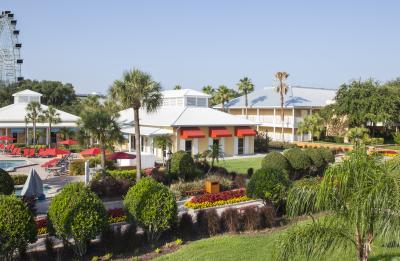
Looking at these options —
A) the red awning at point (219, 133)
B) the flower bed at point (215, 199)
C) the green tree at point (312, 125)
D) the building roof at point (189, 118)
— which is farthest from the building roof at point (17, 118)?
the flower bed at point (215, 199)

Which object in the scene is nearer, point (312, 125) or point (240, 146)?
point (240, 146)

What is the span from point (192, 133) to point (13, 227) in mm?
24007

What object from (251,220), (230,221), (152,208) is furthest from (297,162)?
(152,208)

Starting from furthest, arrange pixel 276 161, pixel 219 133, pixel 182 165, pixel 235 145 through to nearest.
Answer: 1. pixel 235 145
2. pixel 219 133
3. pixel 276 161
4. pixel 182 165

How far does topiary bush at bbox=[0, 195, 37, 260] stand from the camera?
9.98 meters

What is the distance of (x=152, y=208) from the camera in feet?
39.0

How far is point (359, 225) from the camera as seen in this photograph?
225 inches

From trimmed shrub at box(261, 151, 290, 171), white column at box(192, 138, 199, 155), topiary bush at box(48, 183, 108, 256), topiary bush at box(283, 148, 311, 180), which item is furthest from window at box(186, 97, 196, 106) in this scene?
topiary bush at box(48, 183, 108, 256)

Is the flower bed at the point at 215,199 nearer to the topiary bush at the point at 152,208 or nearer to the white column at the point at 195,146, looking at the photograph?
the topiary bush at the point at 152,208

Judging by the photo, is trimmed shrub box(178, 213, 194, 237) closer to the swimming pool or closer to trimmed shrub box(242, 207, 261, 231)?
trimmed shrub box(242, 207, 261, 231)

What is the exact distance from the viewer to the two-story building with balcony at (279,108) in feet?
161

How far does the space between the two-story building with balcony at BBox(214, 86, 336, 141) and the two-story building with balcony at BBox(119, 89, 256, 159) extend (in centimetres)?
906

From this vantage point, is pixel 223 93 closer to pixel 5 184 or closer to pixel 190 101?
pixel 190 101

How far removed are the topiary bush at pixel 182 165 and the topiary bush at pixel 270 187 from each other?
6494mm
